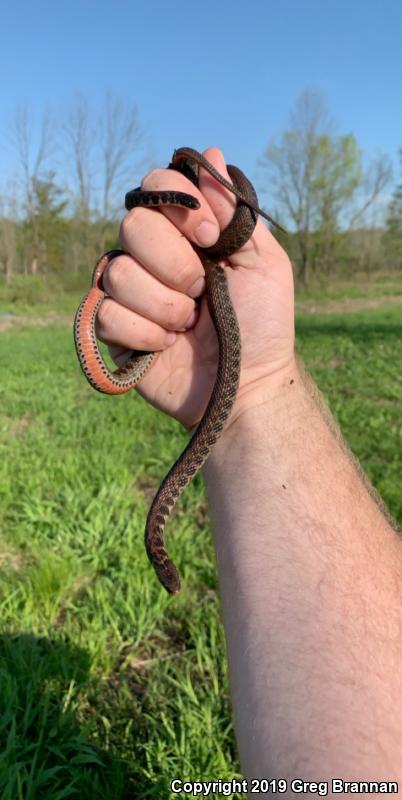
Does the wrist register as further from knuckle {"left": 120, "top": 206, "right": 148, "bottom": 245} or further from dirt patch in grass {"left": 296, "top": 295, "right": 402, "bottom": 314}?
dirt patch in grass {"left": 296, "top": 295, "right": 402, "bottom": 314}

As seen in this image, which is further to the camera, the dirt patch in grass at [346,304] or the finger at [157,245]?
the dirt patch in grass at [346,304]

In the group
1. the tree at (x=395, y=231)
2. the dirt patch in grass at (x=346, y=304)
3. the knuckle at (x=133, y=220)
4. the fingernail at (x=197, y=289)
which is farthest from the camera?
the tree at (x=395, y=231)

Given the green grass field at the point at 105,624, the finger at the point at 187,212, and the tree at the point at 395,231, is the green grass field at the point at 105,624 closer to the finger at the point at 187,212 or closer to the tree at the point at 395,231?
the finger at the point at 187,212

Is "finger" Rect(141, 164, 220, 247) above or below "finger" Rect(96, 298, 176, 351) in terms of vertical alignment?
above

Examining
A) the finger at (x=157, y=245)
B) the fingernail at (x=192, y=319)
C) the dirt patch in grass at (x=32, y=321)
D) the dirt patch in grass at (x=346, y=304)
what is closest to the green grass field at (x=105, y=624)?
the fingernail at (x=192, y=319)

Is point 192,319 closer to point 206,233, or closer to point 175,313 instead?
point 175,313

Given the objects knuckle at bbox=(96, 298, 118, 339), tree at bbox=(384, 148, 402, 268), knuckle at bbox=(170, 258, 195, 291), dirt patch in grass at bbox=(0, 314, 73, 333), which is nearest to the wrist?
knuckle at bbox=(170, 258, 195, 291)
